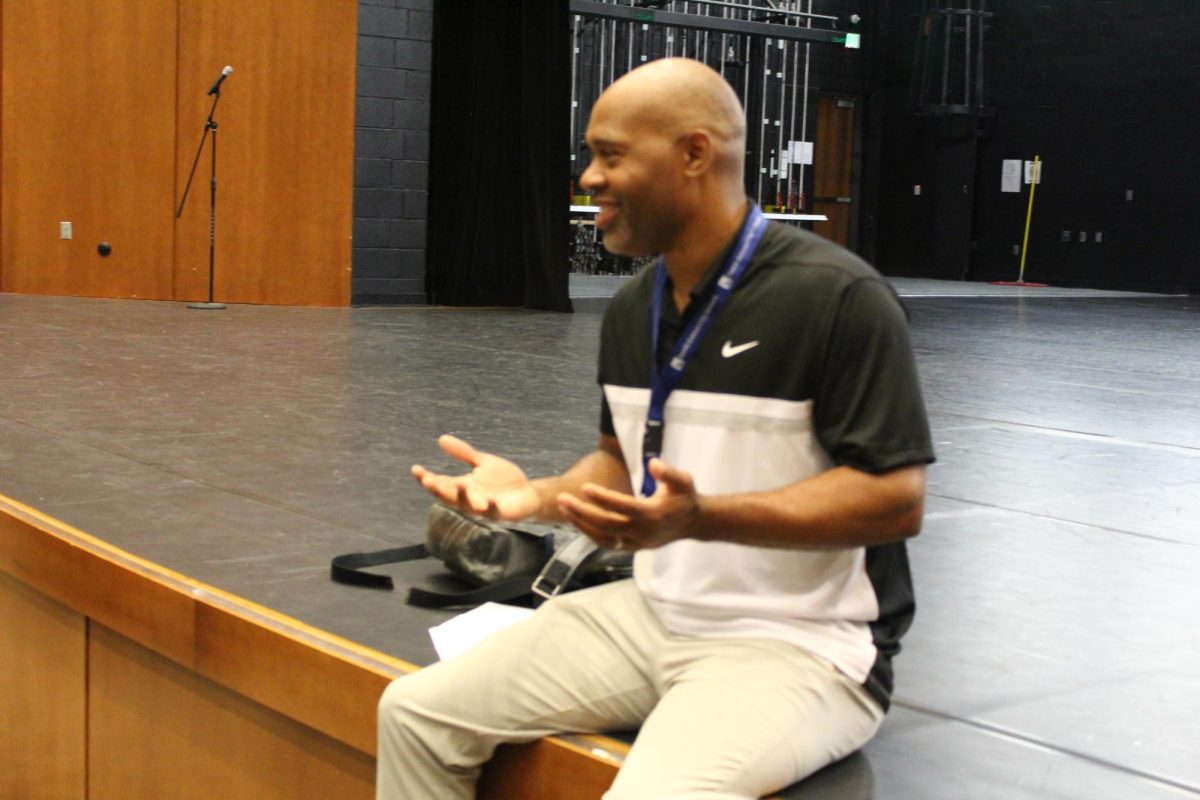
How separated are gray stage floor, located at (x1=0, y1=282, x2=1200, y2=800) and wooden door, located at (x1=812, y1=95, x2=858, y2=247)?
1088 cm

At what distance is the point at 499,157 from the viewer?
30.6 ft

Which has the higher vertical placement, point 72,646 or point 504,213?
point 504,213

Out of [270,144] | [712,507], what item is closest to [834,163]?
[270,144]

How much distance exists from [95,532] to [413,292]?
22.6 ft

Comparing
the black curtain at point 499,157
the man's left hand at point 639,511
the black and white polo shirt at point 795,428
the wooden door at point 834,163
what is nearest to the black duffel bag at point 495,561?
the black and white polo shirt at point 795,428

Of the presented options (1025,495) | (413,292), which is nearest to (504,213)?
(413,292)

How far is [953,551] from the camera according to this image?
2.72 m

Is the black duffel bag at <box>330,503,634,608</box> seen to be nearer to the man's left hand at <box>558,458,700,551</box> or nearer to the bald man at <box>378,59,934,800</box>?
the bald man at <box>378,59,934,800</box>

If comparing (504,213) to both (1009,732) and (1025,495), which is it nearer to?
(1025,495)

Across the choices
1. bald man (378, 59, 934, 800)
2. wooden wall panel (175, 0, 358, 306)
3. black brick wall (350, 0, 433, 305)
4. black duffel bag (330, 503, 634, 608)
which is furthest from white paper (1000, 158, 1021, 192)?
bald man (378, 59, 934, 800)

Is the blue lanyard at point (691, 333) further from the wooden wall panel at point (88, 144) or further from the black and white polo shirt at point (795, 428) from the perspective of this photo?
the wooden wall panel at point (88, 144)

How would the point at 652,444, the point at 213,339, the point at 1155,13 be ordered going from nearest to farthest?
the point at 652,444
the point at 213,339
the point at 1155,13

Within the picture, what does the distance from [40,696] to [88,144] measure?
6640mm

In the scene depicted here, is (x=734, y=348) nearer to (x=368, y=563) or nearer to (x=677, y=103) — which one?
(x=677, y=103)
